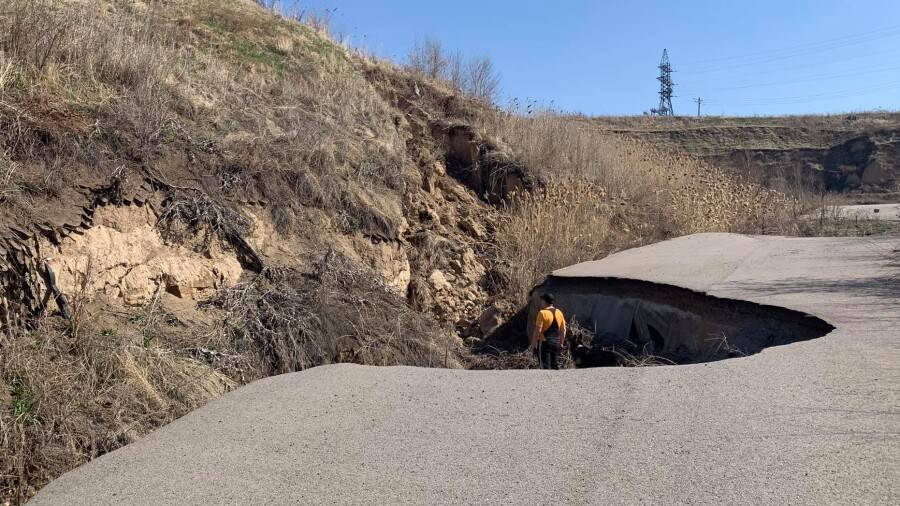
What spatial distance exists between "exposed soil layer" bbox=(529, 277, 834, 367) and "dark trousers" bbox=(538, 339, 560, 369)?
75 cm

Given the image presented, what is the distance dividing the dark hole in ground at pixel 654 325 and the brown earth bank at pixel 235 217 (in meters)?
0.94

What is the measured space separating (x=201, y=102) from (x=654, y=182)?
10.9 metres

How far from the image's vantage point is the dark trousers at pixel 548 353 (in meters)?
9.18

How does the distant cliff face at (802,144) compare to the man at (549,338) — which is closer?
the man at (549,338)

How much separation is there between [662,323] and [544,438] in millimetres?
5607

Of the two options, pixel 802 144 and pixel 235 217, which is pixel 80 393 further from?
pixel 802 144

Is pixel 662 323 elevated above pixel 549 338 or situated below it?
above

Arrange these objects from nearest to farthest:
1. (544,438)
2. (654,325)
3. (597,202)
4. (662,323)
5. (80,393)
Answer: (544,438)
(80,393)
(662,323)
(654,325)
(597,202)

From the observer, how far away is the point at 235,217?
8.36 metres

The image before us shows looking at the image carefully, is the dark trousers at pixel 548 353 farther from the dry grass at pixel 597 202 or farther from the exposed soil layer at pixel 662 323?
the dry grass at pixel 597 202

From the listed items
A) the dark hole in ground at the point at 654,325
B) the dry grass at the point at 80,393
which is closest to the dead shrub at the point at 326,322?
the dry grass at the point at 80,393

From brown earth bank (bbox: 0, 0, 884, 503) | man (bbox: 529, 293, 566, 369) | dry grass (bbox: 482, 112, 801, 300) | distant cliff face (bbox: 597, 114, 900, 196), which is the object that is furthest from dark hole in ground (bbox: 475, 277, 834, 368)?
distant cliff face (bbox: 597, 114, 900, 196)

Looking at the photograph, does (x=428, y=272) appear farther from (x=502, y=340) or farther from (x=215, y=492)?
(x=215, y=492)

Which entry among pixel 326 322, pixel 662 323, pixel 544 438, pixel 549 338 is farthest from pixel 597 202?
pixel 544 438
